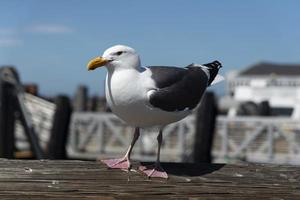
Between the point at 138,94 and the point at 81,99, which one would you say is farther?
the point at 81,99

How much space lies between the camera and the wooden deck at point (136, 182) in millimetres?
2770

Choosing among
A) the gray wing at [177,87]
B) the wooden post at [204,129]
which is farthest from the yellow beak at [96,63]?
the wooden post at [204,129]

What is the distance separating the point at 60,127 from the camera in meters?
14.7

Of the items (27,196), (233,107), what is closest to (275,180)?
(27,196)

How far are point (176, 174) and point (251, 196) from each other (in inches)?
14.8

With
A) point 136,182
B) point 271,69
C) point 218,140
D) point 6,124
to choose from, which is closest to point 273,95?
point 218,140

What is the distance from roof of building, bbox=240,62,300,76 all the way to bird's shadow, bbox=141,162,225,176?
6269cm

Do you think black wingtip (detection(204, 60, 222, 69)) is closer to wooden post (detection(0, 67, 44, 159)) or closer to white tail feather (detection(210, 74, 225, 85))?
white tail feather (detection(210, 74, 225, 85))

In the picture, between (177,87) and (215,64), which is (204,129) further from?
(177,87)

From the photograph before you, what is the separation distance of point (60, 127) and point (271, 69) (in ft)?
188

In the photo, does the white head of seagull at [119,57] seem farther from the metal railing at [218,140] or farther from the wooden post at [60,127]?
the metal railing at [218,140]

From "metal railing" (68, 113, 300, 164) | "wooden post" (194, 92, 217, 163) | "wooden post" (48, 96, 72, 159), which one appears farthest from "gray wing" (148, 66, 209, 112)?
"metal railing" (68, 113, 300, 164)

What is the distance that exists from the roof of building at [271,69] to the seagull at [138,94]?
205ft

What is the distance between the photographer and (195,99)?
377 centimetres
